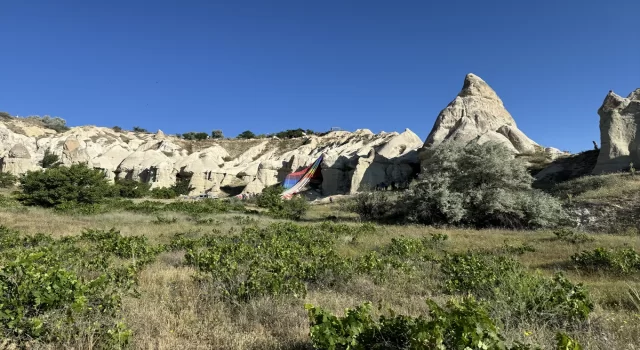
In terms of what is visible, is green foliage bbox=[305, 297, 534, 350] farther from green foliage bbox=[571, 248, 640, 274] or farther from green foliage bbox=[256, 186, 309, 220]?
green foliage bbox=[256, 186, 309, 220]

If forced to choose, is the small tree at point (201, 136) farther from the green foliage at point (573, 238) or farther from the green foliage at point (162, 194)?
the green foliage at point (573, 238)

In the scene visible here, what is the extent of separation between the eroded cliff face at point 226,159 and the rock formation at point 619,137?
18.5 meters

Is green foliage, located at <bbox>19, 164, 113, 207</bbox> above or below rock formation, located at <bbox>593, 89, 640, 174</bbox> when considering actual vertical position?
below

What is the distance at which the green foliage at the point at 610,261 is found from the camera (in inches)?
279

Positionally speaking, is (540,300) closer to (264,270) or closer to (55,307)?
(264,270)

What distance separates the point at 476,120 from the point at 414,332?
133ft

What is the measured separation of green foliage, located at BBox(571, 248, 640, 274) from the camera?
7078mm

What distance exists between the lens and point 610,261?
7.29 m

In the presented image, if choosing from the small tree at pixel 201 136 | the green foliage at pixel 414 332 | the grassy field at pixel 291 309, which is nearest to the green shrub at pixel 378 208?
the grassy field at pixel 291 309

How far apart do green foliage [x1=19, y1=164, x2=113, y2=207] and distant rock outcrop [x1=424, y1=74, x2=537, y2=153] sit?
106ft

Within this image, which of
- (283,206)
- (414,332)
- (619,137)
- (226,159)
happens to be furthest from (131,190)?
(619,137)

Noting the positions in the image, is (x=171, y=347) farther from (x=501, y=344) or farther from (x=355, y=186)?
(x=355, y=186)

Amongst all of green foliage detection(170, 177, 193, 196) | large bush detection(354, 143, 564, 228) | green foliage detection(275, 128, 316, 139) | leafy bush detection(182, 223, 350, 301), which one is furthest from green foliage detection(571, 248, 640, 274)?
green foliage detection(275, 128, 316, 139)

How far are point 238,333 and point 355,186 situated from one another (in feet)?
124
